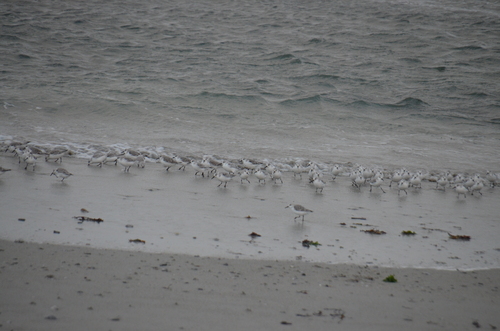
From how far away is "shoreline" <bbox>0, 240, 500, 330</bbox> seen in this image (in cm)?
352

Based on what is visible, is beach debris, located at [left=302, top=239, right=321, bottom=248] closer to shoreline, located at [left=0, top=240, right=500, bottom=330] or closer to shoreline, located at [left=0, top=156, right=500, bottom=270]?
shoreline, located at [left=0, top=156, right=500, bottom=270]

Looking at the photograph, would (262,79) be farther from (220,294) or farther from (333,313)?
(333,313)

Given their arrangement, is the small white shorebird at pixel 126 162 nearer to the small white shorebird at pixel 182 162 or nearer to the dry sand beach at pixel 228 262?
the small white shorebird at pixel 182 162

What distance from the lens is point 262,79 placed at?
853 inches

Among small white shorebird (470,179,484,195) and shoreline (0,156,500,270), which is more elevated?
shoreline (0,156,500,270)

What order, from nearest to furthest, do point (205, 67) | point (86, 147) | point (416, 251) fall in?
point (416, 251), point (86, 147), point (205, 67)

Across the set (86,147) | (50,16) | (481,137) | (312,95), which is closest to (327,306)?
(86,147)

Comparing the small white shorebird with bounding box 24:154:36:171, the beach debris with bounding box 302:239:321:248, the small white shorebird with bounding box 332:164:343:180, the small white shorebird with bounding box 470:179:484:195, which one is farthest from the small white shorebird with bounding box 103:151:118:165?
the small white shorebird with bounding box 470:179:484:195

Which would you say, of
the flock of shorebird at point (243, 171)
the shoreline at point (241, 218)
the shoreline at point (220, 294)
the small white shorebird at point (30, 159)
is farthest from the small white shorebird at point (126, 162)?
the shoreline at point (220, 294)

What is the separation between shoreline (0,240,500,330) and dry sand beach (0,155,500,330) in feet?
0.05

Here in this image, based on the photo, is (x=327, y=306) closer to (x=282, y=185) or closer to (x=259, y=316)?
(x=259, y=316)

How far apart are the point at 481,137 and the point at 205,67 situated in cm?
1266

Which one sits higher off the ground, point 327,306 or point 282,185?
point 327,306

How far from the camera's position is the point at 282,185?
32.5ft
